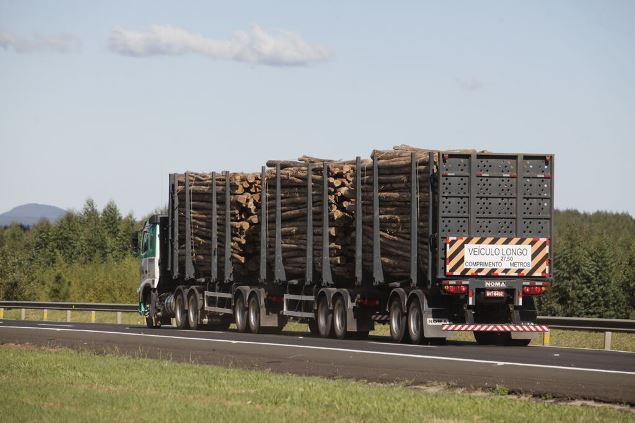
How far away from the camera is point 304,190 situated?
1261 inches

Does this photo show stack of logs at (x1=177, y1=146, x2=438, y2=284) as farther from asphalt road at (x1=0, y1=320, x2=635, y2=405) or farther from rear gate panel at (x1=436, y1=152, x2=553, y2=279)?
asphalt road at (x1=0, y1=320, x2=635, y2=405)

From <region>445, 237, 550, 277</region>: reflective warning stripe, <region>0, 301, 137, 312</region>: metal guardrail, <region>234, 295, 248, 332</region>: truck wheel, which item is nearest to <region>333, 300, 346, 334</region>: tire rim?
<region>445, 237, 550, 277</region>: reflective warning stripe

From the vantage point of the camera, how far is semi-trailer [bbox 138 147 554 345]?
26219 mm

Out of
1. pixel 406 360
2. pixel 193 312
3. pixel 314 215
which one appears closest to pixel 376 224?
pixel 314 215

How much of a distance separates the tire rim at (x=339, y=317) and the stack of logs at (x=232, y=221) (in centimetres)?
521

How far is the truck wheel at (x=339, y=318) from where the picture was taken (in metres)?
29.5

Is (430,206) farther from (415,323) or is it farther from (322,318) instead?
(322,318)

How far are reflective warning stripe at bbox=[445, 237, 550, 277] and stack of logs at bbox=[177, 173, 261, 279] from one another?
9.56 m

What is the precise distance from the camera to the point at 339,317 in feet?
98.0

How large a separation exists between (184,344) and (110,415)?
43.9 ft

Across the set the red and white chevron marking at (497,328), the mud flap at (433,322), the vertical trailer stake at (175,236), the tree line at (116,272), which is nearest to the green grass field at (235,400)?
the mud flap at (433,322)

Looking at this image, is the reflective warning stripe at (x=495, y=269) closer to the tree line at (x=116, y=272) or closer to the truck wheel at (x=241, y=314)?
the truck wheel at (x=241, y=314)

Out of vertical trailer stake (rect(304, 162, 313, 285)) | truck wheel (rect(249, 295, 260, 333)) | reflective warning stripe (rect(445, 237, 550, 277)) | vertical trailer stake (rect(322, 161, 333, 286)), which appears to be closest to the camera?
reflective warning stripe (rect(445, 237, 550, 277))

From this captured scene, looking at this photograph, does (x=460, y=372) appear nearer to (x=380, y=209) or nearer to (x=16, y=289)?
(x=380, y=209)
